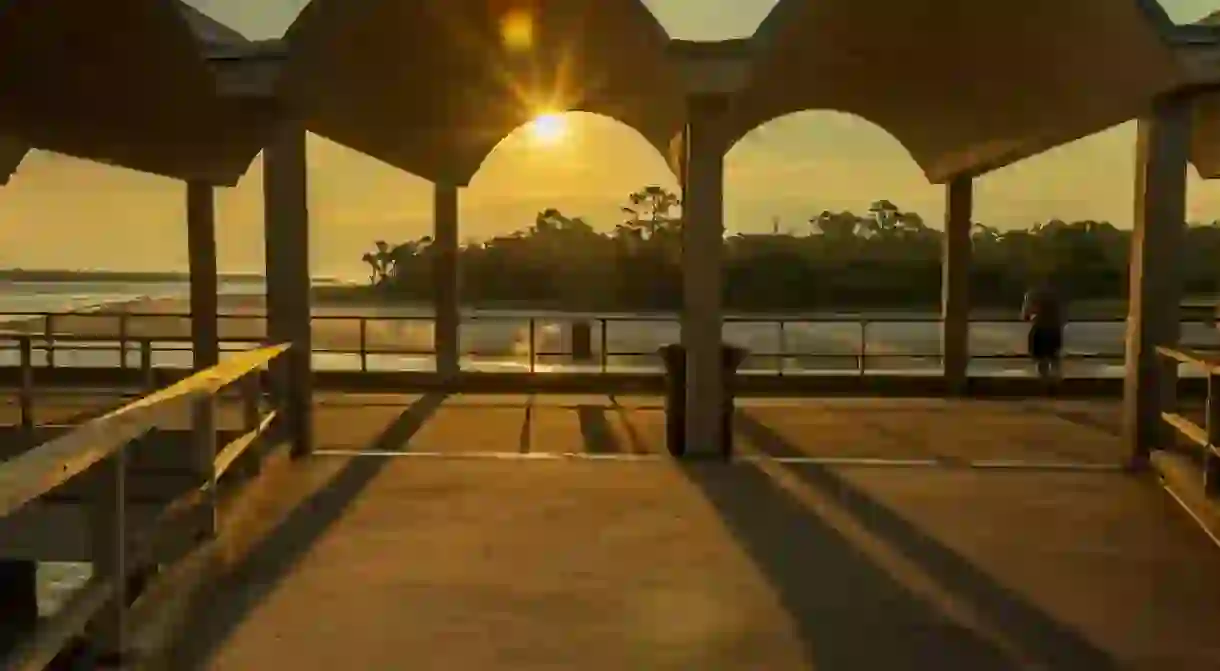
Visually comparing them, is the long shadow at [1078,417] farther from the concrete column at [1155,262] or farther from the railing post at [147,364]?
the railing post at [147,364]

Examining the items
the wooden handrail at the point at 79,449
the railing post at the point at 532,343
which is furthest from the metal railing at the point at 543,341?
the wooden handrail at the point at 79,449

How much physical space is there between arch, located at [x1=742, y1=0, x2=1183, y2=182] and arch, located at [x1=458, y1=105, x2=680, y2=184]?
1.19 m

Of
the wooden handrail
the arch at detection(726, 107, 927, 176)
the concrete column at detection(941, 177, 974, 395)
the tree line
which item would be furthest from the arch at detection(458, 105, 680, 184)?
the tree line

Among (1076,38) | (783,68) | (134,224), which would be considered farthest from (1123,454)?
(134,224)

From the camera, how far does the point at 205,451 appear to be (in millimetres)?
4469

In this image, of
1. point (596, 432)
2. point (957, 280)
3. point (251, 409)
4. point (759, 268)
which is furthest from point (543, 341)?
point (759, 268)

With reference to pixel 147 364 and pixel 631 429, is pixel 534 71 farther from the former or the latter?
pixel 147 364

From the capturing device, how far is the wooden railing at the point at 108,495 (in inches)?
94.1

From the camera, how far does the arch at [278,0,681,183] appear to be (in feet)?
23.7

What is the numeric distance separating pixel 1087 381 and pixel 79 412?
10551mm

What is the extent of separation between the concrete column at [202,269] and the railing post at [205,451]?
808 cm

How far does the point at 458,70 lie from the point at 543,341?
8.23 metres

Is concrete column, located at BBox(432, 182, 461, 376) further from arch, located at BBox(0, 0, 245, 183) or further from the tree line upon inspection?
the tree line

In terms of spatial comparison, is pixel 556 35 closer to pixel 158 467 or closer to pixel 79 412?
pixel 158 467
